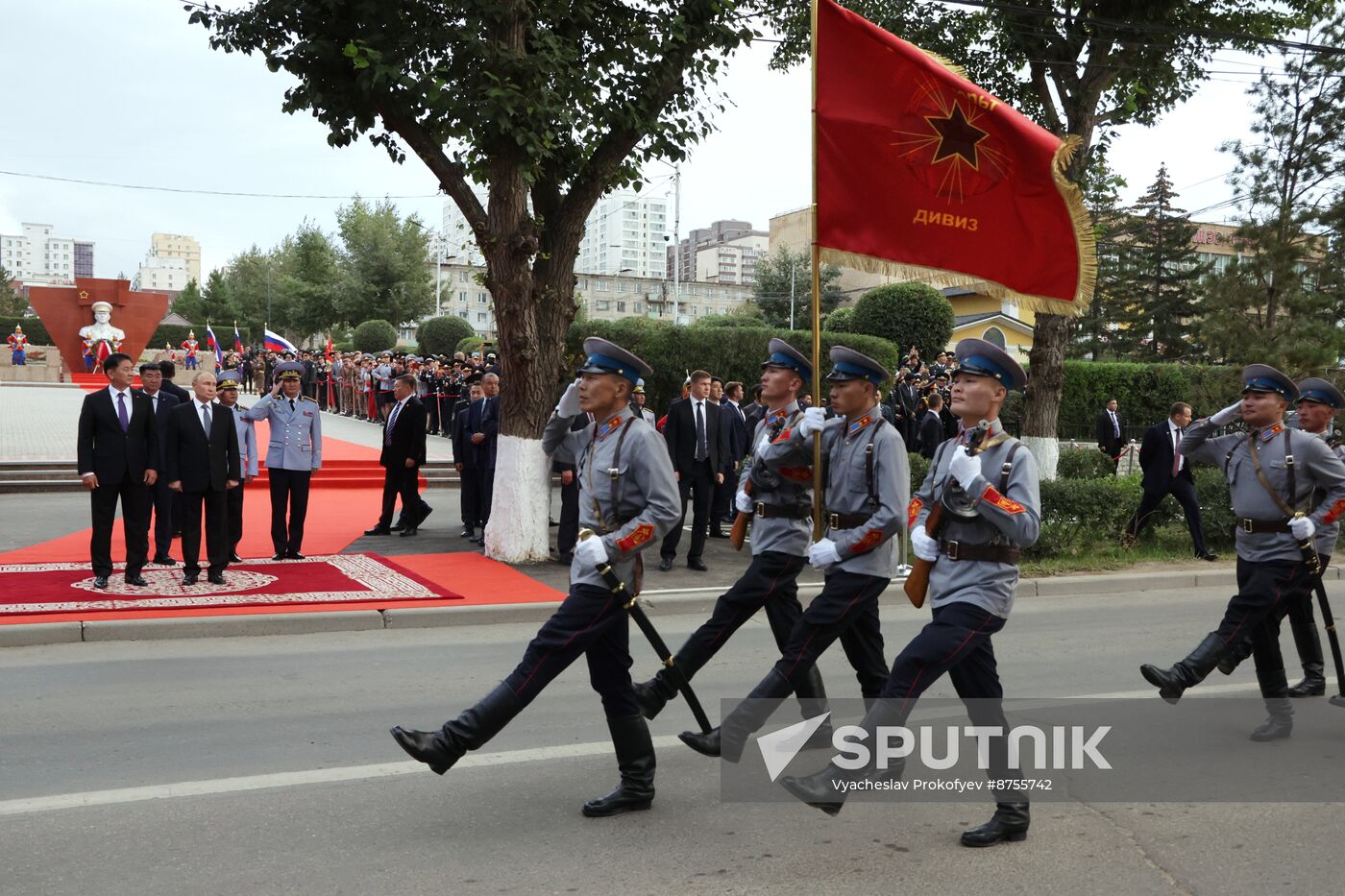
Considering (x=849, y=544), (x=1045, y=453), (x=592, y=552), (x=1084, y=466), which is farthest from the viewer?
(x=1084, y=466)

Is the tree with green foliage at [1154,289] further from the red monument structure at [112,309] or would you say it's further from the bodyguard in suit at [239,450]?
the bodyguard in suit at [239,450]

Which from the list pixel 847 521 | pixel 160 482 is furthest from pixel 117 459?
pixel 847 521

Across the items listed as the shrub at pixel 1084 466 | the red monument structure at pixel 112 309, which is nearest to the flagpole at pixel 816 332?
the shrub at pixel 1084 466

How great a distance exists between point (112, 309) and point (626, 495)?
4579 cm

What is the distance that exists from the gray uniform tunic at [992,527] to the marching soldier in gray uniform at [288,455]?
883 centimetres

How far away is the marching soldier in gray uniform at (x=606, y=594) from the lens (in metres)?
4.60

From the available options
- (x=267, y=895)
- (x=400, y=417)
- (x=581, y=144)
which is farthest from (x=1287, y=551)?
(x=400, y=417)

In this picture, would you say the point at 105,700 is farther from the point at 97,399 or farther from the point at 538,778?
the point at 97,399

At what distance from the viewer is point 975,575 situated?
15.0 ft

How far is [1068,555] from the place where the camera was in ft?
41.7

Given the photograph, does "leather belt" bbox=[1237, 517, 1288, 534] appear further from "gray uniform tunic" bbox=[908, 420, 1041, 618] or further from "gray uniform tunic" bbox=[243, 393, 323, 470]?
"gray uniform tunic" bbox=[243, 393, 323, 470]

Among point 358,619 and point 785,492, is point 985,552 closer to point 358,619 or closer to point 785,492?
point 785,492

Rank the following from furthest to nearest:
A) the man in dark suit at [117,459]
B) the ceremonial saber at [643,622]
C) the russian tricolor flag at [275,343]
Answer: the russian tricolor flag at [275,343]
the man in dark suit at [117,459]
the ceremonial saber at [643,622]

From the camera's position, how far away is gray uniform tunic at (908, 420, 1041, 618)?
174 inches
